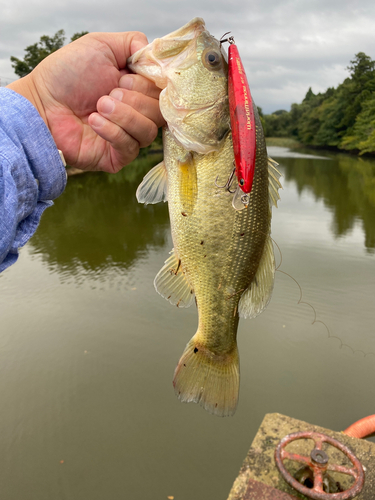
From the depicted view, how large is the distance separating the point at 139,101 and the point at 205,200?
2.06ft

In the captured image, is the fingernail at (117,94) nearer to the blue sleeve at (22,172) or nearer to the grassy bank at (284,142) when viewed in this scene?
the blue sleeve at (22,172)

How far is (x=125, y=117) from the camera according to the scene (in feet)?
5.50

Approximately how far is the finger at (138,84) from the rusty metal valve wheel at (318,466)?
295 cm

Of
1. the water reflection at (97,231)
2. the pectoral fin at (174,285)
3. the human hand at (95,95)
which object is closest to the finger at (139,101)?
the human hand at (95,95)

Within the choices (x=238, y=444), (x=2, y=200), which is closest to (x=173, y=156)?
(x=2, y=200)

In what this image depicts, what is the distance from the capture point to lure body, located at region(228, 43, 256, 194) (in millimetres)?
1207

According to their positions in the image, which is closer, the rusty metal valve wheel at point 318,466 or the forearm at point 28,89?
the forearm at point 28,89

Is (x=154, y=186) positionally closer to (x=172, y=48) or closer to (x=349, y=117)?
(x=172, y=48)

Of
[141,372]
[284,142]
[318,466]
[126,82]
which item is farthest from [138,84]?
[284,142]

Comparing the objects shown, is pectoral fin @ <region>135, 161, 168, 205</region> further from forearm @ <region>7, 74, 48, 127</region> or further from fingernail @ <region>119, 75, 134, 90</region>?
forearm @ <region>7, 74, 48, 127</region>

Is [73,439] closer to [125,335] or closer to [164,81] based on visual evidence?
[125,335]

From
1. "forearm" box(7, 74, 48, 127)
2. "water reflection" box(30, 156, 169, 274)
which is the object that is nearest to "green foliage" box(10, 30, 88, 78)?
"water reflection" box(30, 156, 169, 274)

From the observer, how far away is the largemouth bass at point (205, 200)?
4.96 feet

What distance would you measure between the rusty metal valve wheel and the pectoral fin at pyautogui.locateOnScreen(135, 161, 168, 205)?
2.51 meters
